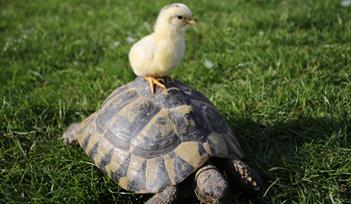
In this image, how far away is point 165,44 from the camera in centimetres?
376

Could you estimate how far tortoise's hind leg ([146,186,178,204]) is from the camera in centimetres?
342

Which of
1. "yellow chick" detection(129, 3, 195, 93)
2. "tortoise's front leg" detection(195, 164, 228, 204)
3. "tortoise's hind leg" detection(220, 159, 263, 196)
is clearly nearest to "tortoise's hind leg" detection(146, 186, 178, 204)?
"tortoise's front leg" detection(195, 164, 228, 204)

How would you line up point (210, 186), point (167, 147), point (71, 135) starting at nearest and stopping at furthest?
point (210, 186) < point (167, 147) < point (71, 135)

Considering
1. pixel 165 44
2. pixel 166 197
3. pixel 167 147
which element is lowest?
pixel 166 197

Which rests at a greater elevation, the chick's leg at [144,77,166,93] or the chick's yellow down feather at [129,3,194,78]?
the chick's yellow down feather at [129,3,194,78]

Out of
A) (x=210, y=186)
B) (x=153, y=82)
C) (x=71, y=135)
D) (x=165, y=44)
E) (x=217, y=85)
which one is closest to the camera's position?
(x=210, y=186)

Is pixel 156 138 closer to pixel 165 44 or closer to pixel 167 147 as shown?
pixel 167 147

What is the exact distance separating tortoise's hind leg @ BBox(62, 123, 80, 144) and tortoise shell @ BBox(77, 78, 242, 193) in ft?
0.96

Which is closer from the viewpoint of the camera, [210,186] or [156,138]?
[210,186]

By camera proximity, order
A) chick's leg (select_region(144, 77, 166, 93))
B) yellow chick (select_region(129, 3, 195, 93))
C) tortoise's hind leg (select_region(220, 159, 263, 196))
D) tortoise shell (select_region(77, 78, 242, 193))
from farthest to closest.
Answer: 1. chick's leg (select_region(144, 77, 166, 93))
2. yellow chick (select_region(129, 3, 195, 93))
3. tortoise's hind leg (select_region(220, 159, 263, 196))
4. tortoise shell (select_region(77, 78, 242, 193))

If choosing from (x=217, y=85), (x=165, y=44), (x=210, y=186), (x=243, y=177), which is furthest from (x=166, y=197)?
(x=217, y=85)

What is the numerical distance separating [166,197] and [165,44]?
3.97 feet

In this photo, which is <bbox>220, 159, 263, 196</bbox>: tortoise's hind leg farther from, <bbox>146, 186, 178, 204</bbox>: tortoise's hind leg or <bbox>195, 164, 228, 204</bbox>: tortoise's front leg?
<bbox>146, 186, 178, 204</bbox>: tortoise's hind leg

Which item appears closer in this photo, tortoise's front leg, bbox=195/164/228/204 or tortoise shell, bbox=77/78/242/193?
tortoise's front leg, bbox=195/164/228/204
